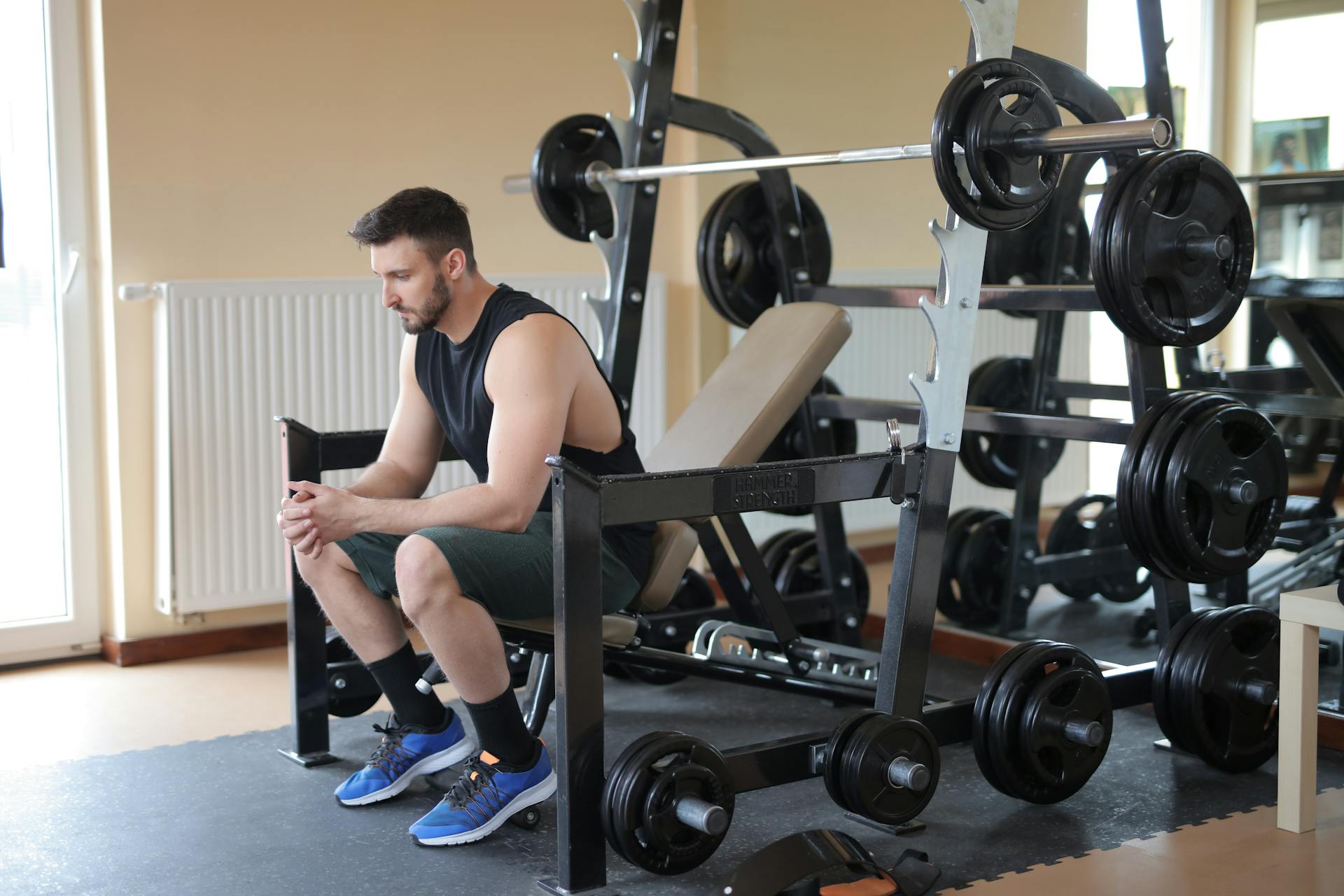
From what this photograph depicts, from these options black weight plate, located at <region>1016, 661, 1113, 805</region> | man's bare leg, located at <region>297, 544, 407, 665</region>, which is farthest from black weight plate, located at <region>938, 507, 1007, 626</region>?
man's bare leg, located at <region>297, 544, 407, 665</region>

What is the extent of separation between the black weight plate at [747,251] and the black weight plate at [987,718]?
4.01ft

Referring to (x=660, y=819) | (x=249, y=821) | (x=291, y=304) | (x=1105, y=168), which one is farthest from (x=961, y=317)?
(x=291, y=304)

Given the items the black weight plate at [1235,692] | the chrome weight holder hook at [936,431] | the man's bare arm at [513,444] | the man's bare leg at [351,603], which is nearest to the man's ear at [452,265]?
the man's bare arm at [513,444]

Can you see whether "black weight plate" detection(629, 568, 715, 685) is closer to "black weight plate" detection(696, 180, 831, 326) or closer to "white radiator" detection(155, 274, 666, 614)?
"black weight plate" detection(696, 180, 831, 326)

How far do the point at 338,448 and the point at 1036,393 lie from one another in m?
1.79

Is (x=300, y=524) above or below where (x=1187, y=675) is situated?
above

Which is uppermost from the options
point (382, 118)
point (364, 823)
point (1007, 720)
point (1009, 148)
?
point (382, 118)

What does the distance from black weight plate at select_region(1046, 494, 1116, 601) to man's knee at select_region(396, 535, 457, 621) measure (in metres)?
2.01

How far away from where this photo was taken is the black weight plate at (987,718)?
259 cm

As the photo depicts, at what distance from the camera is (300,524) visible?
8.19 ft

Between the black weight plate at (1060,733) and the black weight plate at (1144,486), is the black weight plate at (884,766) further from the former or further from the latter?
the black weight plate at (1144,486)

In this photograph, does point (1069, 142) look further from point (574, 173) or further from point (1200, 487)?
point (574, 173)

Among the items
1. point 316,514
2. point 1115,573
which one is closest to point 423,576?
point 316,514

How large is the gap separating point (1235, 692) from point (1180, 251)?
890 millimetres
